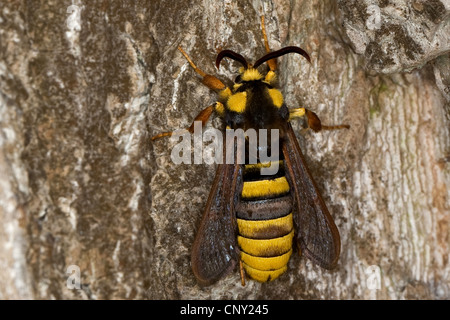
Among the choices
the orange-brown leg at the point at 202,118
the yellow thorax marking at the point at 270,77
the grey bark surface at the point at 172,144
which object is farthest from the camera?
the yellow thorax marking at the point at 270,77

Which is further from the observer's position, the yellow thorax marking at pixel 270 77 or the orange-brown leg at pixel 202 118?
the yellow thorax marking at pixel 270 77

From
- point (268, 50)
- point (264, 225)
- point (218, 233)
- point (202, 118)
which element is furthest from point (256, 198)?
point (268, 50)

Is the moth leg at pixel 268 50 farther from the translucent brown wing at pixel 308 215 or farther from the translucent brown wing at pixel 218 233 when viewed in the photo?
the translucent brown wing at pixel 218 233

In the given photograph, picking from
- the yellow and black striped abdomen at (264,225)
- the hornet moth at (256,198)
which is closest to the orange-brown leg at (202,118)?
the hornet moth at (256,198)

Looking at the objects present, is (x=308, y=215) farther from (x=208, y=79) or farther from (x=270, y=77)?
(x=208, y=79)

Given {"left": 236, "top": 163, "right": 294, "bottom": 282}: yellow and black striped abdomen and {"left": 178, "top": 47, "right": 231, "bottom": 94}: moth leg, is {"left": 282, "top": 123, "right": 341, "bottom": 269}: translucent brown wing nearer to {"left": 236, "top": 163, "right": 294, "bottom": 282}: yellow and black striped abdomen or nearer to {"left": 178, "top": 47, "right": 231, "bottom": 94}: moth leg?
{"left": 236, "top": 163, "right": 294, "bottom": 282}: yellow and black striped abdomen

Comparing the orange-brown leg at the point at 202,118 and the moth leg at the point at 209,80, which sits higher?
the moth leg at the point at 209,80

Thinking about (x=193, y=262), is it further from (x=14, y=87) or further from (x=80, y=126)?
(x=14, y=87)
